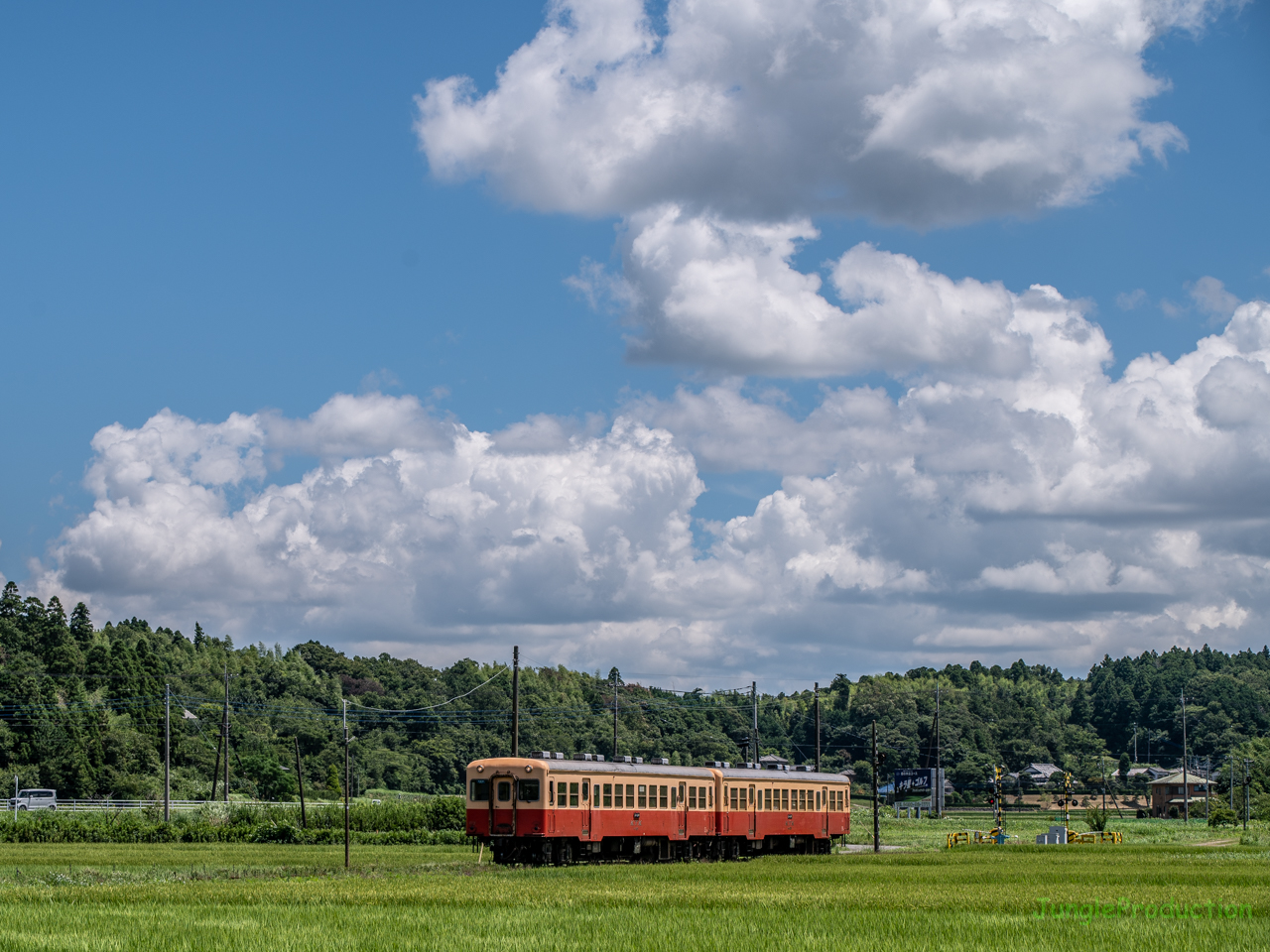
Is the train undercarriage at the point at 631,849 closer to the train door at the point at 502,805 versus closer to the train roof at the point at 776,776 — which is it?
the train door at the point at 502,805

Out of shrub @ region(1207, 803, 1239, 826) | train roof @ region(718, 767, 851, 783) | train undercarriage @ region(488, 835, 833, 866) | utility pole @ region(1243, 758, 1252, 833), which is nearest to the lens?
train undercarriage @ region(488, 835, 833, 866)

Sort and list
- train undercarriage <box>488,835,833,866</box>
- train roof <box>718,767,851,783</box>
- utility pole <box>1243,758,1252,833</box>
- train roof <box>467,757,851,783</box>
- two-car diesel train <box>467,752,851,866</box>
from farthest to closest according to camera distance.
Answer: utility pole <box>1243,758,1252,833</box>
train roof <box>718,767,851,783</box>
train undercarriage <box>488,835,833,866</box>
train roof <box>467,757,851,783</box>
two-car diesel train <box>467,752,851,866</box>

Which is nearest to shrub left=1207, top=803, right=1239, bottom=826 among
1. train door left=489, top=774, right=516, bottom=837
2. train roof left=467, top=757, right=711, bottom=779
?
train roof left=467, top=757, right=711, bottom=779

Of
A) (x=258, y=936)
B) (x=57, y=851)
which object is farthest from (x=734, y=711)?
(x=258, y=936)

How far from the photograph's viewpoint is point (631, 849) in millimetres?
51438

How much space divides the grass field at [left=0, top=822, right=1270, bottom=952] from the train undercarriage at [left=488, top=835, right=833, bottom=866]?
1735mm

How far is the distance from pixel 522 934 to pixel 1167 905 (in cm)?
1593

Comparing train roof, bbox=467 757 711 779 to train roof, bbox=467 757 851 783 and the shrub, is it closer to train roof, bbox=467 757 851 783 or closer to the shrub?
train roof, bbox=467 757 851 783

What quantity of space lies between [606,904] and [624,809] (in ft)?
55.5

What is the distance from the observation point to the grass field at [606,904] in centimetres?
2570

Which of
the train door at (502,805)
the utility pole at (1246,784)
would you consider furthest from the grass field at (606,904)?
the utility pole at (1246,784)

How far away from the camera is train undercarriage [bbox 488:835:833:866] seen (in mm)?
48334

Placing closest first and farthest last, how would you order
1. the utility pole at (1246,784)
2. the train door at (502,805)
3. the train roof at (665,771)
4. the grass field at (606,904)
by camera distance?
the grass field at (606,904) < the train door at (502,805) < the train roof at (665,771) < the utility pole at (1246,784)

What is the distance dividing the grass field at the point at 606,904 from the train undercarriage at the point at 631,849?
173 cm
